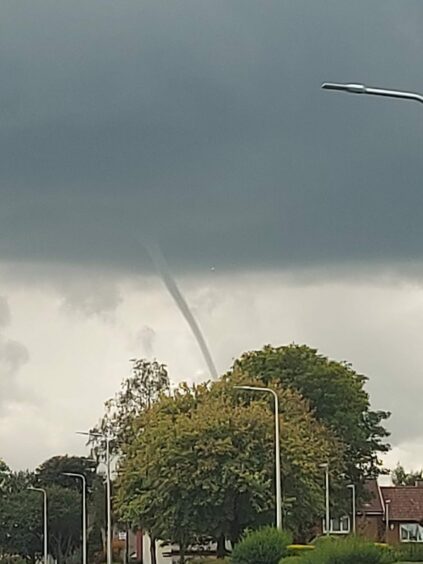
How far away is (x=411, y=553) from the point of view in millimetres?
53656

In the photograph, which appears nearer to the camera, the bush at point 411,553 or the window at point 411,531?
the bush at point 411,553

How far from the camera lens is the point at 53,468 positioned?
148 metres

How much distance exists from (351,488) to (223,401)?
3209 cm

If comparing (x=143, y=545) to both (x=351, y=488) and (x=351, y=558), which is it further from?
(x=351, y=558)

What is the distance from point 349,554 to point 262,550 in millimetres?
10069

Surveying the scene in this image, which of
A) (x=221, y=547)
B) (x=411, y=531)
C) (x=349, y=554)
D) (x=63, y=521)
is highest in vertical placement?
(x=349, y=554)

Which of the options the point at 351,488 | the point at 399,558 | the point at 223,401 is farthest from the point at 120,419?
the point at 399,558

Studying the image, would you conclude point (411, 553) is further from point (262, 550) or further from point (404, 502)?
point (404, 502)

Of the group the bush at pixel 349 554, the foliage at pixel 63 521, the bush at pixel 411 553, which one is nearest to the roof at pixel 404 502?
the foliage at pixel 63 521

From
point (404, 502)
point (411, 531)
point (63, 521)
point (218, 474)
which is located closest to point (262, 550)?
point (218, 474)

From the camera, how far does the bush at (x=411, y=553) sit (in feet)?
172

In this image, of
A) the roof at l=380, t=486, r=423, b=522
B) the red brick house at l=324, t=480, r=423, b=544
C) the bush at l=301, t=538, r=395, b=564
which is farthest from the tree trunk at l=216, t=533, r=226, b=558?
the roof at l=380, t=486, r=423, b=522

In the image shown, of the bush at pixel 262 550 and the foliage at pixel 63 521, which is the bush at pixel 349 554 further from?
the foliage at pixel 63 521

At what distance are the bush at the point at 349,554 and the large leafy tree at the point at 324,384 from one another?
155 ft
